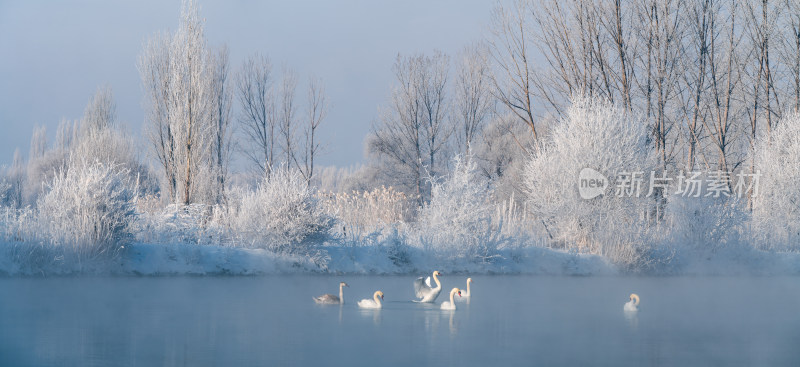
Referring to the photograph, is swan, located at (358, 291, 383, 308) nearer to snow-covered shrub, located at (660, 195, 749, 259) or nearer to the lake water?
the lake water

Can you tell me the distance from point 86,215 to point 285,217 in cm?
319

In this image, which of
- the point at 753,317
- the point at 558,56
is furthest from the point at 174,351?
the point at 558,56

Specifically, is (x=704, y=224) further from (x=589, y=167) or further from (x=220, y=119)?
(x=220, y=119)

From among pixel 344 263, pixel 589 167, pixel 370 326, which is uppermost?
pixel 589 167

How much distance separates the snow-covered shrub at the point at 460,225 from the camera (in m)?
14.4

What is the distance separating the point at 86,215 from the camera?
38.2ft

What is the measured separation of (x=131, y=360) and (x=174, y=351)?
1.47ft

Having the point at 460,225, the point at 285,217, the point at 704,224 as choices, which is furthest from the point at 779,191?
the point at 285,217

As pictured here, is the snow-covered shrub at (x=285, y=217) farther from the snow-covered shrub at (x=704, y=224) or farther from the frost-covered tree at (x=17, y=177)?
the frost-covered tree at (x=17, y=177)

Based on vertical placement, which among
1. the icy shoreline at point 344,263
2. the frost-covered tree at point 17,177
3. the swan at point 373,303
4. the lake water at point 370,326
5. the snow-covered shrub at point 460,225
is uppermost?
the frost-covered tree at point 17,177

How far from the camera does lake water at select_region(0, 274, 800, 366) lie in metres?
5.74

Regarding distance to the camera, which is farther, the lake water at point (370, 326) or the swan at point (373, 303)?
the swan at point (373, 303)

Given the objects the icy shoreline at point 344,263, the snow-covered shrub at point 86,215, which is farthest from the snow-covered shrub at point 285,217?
the snow-covered shrub at point 86,215

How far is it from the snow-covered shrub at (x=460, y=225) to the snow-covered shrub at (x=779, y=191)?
832 cm
